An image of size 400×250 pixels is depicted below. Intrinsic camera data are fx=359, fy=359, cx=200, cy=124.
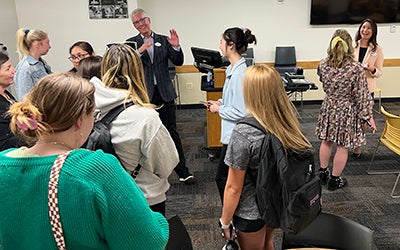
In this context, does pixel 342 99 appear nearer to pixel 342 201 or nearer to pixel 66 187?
pixel 342 201

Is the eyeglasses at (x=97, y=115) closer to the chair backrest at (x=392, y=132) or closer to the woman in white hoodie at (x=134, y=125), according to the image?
the woman in white hoodie at (x=134, y=125)

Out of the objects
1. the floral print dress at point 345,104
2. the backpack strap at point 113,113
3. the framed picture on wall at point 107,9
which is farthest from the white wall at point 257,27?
the backpack strap at point 113,113

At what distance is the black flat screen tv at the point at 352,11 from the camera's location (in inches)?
236

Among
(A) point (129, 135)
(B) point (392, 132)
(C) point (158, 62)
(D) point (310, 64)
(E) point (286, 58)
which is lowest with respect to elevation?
(B) point (392, 132)

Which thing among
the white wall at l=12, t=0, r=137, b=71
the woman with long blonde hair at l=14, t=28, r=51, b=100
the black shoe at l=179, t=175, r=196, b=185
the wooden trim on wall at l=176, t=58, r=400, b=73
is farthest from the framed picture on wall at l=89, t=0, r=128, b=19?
the black shoe at l=179, t=175, r=196, b=185

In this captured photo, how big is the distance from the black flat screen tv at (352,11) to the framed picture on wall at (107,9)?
311cm

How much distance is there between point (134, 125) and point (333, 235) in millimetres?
1023

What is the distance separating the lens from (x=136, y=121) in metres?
1.51

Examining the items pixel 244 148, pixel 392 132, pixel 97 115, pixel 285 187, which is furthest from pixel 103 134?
pixel 392 132

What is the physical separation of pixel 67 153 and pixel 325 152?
286 cm

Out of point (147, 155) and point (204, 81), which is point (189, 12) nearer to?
point (204, 81)

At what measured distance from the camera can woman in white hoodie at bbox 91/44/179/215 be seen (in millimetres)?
1513

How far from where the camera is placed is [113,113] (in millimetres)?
1534

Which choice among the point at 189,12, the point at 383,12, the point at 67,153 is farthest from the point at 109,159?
the point at 383,12
